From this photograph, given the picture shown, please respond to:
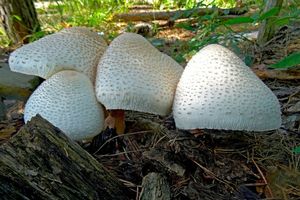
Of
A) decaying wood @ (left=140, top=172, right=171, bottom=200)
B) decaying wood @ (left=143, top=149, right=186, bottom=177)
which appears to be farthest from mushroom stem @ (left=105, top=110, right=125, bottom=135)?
decaying wood @ (left=140, top=172, right=171, bottom=200)

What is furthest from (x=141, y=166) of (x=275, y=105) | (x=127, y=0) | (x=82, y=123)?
(x=127, y=0)

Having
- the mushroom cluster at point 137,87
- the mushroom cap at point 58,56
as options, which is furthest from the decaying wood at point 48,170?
the mushroom cap at point 58,56

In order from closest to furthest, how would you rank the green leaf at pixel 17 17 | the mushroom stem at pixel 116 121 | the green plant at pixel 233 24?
the green plant at pixel 233 24, the mushroom stem at pixel 116 121, the green leaf at pixel 17 17

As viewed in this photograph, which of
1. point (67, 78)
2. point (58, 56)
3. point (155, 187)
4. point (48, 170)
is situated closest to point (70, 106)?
point (67, 78)

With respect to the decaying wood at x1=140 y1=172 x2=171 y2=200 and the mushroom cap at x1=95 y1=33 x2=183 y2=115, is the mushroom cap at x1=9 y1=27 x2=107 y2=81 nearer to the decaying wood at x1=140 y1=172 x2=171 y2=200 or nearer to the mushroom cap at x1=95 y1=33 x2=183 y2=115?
the mushroom cap at x1=95 y1=33 x2=183 y2=115

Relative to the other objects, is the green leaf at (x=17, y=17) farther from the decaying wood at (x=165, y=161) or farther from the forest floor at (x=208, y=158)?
the decaying wood at (x=165, y=161)

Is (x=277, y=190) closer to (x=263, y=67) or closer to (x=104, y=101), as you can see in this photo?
(x=104, y=101)

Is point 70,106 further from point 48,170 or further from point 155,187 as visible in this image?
point 155,187
